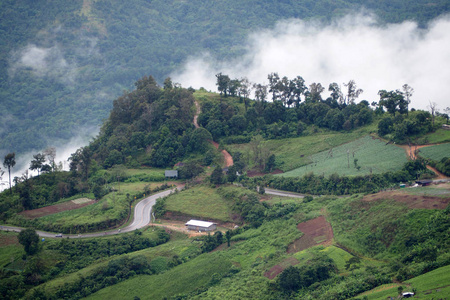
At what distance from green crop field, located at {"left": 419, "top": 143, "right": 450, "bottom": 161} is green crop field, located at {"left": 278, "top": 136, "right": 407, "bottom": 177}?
8.15 ft

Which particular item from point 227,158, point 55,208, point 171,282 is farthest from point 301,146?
point 55,208

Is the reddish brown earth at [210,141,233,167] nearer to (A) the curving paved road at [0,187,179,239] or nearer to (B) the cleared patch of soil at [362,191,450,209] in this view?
(A) the curving paved road at [0,187,179,239]

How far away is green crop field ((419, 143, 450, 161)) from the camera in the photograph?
62031mm

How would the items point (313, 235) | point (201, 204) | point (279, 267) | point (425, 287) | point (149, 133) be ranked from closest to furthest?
point (425, 287) → point (279, 267) → point (313, 235) → point (201, 204) → point (149, 133)

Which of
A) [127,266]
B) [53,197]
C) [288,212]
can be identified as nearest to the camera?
[127,266]

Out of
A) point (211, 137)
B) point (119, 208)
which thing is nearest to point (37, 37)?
point (211, 137)

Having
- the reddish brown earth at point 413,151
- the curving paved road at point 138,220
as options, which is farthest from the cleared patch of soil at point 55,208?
the reddish brown earth at point 413,151

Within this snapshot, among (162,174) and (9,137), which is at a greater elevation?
(9,137)

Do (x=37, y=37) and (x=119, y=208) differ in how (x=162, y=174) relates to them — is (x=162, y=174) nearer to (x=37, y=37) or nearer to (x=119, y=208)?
(x=119, y=208)

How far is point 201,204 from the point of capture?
65812 mm

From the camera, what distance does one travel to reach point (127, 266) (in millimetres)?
51000

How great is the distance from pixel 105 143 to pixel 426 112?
52.3 metres

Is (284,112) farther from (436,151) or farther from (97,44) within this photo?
(97,44)

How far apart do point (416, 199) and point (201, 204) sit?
90.7 ft
